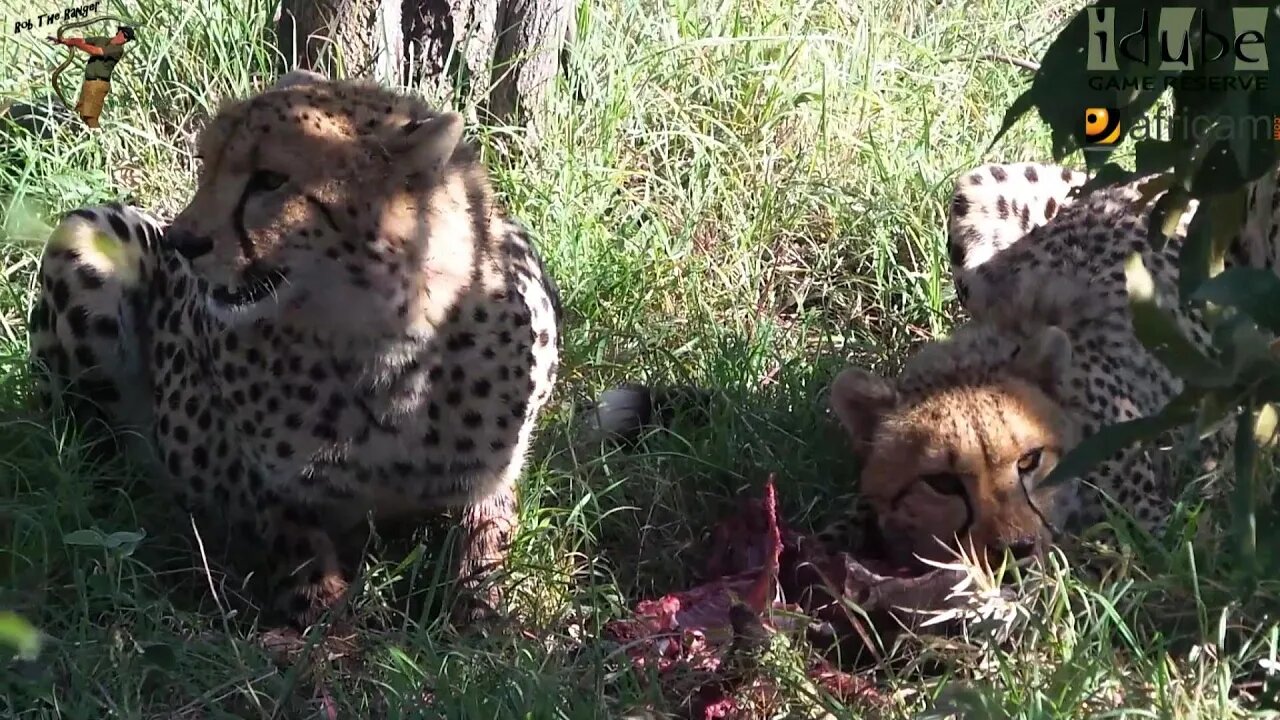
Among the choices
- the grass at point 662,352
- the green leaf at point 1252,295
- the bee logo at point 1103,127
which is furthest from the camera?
the grass at point 662,352

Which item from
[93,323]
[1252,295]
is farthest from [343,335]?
[1252,295]

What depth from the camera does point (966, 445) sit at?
9.89ft

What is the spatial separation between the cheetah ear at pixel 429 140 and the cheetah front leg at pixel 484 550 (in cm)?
69

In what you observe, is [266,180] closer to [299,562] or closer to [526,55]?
[299,562]

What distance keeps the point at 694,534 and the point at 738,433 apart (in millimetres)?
306

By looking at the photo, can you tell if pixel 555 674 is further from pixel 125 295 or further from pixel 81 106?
pixel 81 106

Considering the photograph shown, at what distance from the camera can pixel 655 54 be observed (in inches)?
180

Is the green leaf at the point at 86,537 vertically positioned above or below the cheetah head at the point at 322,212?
below

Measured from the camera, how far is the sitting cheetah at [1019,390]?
9.92 ft

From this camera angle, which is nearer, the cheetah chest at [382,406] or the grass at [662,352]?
the grass at [662,352]

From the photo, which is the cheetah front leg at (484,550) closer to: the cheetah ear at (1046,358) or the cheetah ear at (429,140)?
the cheetah ear at (429,140)

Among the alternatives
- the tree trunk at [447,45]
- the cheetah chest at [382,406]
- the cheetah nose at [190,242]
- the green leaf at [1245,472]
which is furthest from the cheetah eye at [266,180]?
the green leaf at [1245,472]

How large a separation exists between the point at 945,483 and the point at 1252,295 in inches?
55.6

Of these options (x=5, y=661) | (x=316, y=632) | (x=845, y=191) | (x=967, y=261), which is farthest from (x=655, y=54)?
(x=5, y=661)
